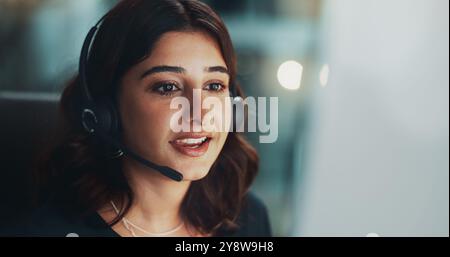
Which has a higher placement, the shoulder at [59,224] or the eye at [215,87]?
the eye at [215,87]

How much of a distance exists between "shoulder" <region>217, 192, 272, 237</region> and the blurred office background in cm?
2

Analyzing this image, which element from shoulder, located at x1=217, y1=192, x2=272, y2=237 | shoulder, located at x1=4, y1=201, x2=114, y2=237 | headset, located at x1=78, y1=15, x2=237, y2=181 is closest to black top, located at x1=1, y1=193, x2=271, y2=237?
shoulder, located at x1=4, y1=201, x2=114, y2=237

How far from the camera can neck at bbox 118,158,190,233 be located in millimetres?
1566

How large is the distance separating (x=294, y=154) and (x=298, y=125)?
8 cm

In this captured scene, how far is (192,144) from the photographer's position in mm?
1557

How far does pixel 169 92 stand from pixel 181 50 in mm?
114

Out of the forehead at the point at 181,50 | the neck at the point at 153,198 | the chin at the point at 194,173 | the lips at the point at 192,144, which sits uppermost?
the forehead at the point at 181,50

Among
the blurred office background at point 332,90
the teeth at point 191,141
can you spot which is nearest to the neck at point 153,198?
the teeth at point 191,141

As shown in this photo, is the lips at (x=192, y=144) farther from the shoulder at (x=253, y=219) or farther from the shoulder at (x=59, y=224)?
the shoulder at (x=59, y=224)

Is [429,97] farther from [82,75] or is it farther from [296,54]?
[82,75]

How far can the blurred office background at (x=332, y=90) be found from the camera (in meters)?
1.54

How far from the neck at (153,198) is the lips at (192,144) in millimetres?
89

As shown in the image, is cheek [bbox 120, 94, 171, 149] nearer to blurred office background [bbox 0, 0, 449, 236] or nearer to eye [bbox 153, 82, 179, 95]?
eye [bbox 153, 82, 179, 95]

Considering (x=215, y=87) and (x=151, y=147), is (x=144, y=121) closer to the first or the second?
(x=151, y=147)
